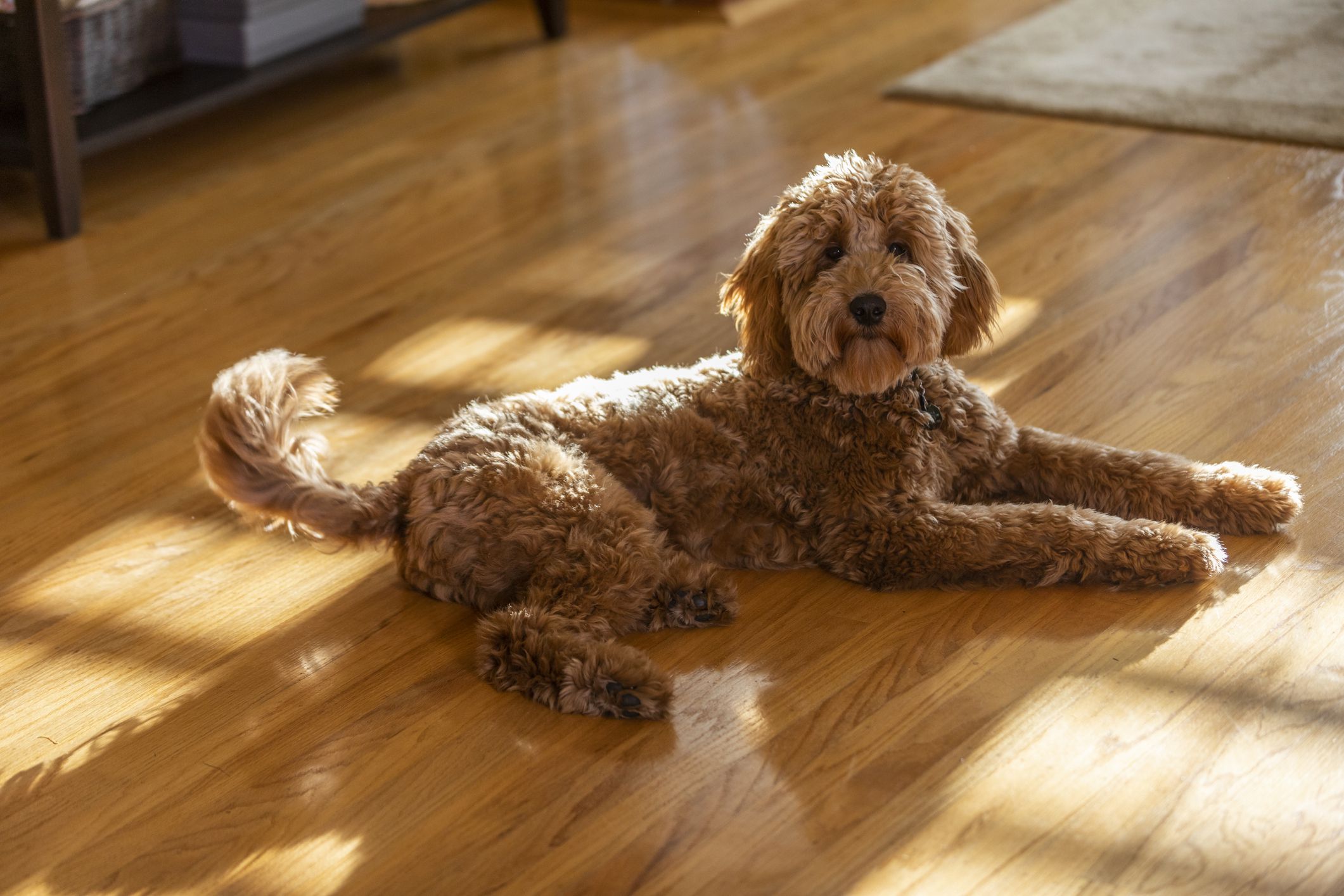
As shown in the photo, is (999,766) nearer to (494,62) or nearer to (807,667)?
(807,667)

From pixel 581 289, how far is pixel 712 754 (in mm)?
1623

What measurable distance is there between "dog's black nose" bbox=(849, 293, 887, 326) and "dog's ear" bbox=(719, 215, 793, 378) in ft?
0.44

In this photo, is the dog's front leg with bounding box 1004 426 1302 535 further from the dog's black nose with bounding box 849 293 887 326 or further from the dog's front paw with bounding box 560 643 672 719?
the dog's front paw with bounding box 560 643 672 719

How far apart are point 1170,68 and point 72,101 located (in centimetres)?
297

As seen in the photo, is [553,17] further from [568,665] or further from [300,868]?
[300,868]

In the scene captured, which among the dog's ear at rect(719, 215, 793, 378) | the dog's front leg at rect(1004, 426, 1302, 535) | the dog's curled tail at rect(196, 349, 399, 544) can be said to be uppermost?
the dog's ear at rect(719, 215, 793, 378)

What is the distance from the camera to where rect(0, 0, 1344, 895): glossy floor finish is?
166cm

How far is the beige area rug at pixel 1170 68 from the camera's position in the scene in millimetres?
3797

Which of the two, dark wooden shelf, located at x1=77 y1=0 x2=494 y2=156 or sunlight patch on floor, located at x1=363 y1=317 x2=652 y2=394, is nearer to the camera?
sunlight patch on floor, located at x1=363 y1=317 x2=652 y2=394

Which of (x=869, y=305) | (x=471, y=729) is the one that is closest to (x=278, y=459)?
(x=471, y=729)

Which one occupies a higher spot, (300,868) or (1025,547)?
(1025,547)

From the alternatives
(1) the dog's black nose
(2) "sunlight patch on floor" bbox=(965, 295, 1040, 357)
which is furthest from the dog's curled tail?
(2) "sunlight patch on floor" bbox=(965, 295, 1040, 357)

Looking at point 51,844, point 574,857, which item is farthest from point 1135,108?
point 51,844

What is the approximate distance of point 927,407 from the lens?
209 centimetres
